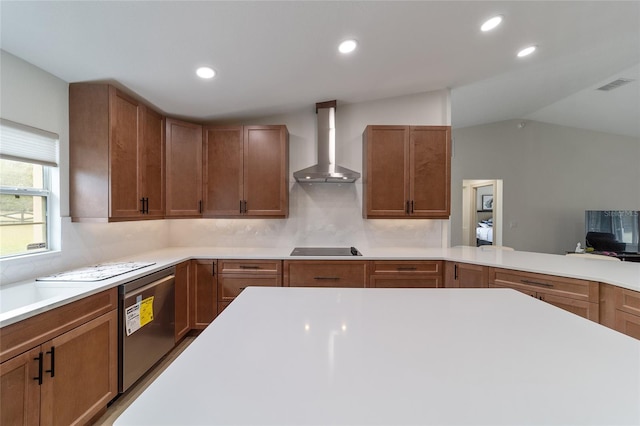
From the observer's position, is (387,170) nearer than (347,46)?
No

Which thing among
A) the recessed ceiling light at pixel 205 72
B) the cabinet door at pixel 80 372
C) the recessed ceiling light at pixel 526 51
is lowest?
the cabinet door at pixel 80 372

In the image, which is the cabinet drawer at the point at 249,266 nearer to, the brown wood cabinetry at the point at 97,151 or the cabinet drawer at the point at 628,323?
the brown wood cabinetry at the point at 97,151

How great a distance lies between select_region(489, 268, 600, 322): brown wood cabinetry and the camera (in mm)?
1970

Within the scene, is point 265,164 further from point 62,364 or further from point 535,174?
point 535,174

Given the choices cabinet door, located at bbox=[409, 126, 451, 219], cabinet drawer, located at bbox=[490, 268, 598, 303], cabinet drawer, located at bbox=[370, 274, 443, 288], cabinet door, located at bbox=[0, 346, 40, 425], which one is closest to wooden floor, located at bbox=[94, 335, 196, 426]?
cabinet door, located at bbox=[0, 346, 40, 425]

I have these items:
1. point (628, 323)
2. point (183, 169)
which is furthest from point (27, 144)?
point (628, 323)

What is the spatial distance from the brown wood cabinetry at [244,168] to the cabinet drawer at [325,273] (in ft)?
2.33

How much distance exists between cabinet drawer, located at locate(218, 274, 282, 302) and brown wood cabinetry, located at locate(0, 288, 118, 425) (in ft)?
3.28

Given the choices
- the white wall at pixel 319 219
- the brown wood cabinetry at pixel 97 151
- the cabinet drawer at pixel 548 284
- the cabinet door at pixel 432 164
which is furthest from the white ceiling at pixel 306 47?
the cabinet drawer at pixel 548 284

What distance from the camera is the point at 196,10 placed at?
1533 millimetres

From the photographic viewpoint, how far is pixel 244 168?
9.91ft

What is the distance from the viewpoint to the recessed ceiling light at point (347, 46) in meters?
2.04

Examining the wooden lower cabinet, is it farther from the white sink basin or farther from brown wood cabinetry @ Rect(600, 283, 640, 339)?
brown wood cabinetry @ Rect(600, 283, 640, 339)

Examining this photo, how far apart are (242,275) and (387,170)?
1967mm
